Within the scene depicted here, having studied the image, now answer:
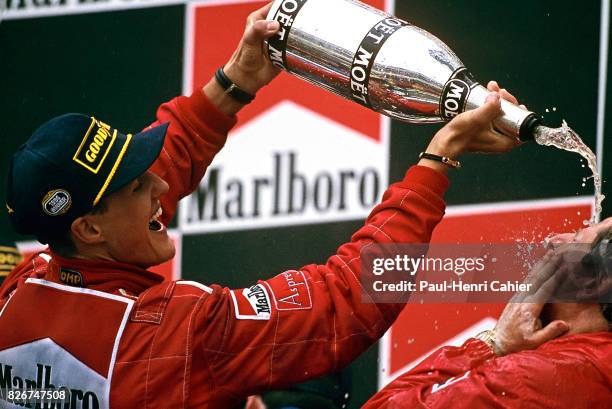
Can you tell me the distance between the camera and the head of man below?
204 centimetres

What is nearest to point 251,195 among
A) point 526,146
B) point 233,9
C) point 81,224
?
point 233,9

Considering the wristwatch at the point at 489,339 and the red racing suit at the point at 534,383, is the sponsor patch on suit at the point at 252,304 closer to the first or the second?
the red racing suit at the point at 534,383

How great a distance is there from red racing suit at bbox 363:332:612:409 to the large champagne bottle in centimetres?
35

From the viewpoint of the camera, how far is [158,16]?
3.40 m

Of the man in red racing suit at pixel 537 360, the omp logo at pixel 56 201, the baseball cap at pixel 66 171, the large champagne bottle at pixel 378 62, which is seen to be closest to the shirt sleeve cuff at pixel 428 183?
the large champagne bottle at pixel 378 62

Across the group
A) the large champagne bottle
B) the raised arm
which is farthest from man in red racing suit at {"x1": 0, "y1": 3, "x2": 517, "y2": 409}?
the raised arm

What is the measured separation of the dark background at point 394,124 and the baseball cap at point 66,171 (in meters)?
1.11

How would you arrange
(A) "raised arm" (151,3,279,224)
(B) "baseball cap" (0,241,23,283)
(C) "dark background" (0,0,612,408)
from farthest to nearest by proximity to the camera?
(B) "baseball cap" (0,241,23,283) → (C) "dark background" (0,0,612,408) → (A) "raised arm" (151,3,279,224)

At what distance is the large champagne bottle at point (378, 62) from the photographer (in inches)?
82.7

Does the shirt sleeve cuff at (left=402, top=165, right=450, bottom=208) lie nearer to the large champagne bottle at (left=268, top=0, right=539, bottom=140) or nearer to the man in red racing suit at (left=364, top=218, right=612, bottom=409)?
the large champagne bottle at (left=268, top=0, right=539, bottom=140)

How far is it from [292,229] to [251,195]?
0.14m

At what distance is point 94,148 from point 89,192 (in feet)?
0.24

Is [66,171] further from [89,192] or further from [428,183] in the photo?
[428,183]

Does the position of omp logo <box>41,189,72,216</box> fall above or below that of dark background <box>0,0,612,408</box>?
below
